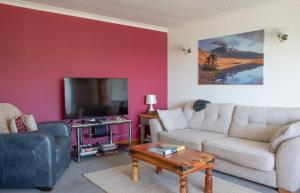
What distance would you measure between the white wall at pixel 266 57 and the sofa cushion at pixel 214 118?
33 centimetres

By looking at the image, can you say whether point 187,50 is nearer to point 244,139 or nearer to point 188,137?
point 188,137

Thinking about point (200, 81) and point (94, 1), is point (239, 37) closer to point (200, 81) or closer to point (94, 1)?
point (200, 81)

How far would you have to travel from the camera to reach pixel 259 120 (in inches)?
142

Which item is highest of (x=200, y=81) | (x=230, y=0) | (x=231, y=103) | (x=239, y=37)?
(x=230, y=0)

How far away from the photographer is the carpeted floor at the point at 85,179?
9.41 ft

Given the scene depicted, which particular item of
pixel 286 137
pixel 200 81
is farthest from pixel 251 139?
pixel 200 81

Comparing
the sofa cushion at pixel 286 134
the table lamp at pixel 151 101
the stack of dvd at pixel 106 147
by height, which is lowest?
the stack of dvd at pixel 106 147

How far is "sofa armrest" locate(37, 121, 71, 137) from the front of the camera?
11.7 ft

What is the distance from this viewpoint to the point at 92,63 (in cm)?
447

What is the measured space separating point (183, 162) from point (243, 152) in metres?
0.91

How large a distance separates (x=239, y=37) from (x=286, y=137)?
77.5 inches

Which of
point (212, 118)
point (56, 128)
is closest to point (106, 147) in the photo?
point (56, 128)

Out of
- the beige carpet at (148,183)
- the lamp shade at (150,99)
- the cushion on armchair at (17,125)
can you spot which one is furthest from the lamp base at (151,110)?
the cushion on armchair at (17,125)

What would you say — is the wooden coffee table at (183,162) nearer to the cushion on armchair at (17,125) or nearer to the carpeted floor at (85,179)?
the carpeted floor at (85,179)
